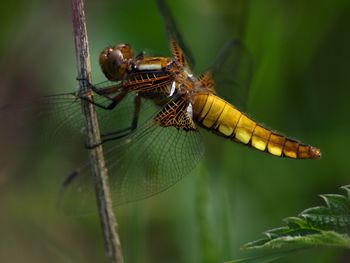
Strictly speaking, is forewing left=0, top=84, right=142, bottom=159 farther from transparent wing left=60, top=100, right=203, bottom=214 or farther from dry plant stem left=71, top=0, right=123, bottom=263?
dry plant stem left=71, top=0, right=123, bottom=263

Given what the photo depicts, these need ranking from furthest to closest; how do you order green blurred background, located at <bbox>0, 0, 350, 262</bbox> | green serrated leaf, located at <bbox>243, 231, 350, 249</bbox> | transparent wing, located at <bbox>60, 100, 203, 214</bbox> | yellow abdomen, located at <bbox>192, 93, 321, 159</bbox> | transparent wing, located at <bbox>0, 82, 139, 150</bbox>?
green blurred background, located at <bbox>0, 0, 350, 262</bbox> → yellow abdomen, located at <bbox>192, 93, 321, 159</bbox> → transparent wing, located at <bbox>0, 82, 139, 150</bbox> → transparent wing, located at <bbox>60, 100, 203, 214</bbox> → green serrated leaf, located at <bbox>243, 231, 350, 249</bbox>

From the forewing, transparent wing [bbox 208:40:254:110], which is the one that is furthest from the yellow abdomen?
the forewing

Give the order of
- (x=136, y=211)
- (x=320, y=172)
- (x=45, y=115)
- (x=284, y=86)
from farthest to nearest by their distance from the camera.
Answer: (x=284, y=86), (x=320, y=172), (x=136, y=211), (x=45, y=115)

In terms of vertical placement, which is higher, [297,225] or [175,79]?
[175,79]

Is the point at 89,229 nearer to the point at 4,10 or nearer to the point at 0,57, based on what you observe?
the point at 0,57

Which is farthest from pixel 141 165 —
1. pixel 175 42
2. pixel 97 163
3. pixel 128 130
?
pixel 175 42

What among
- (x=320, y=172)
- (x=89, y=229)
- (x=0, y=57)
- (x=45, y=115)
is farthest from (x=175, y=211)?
(x=0, y=57)

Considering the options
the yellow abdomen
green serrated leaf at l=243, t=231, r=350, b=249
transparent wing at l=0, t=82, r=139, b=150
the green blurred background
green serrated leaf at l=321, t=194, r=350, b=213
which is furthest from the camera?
the green blurred background
